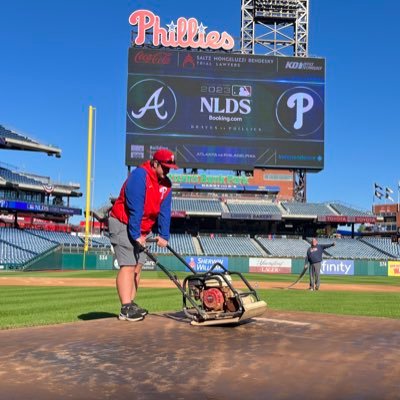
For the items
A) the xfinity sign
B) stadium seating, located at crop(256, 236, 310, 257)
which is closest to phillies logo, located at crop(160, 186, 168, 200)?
the xfinity sign

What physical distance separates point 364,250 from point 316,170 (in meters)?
8.23

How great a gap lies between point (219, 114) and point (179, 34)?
25.9 ft

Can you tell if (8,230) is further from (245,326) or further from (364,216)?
(245,326)

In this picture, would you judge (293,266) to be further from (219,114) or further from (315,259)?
(315,259)

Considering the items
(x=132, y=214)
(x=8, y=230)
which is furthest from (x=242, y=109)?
(x=132, y=214)

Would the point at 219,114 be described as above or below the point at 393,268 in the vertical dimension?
above

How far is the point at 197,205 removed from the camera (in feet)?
143

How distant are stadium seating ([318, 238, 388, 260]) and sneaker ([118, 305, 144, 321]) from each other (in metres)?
34.0

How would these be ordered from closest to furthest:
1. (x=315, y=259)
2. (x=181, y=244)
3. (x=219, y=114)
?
(x=315, y=259) → (x=219, y=114) → (x=181, y=244)

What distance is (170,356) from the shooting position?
3377 millimetres

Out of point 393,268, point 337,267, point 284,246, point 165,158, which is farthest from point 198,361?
point 284,246

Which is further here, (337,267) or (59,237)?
(59,237)

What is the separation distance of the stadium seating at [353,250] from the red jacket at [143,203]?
3365cm

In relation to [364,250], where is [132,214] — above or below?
above
